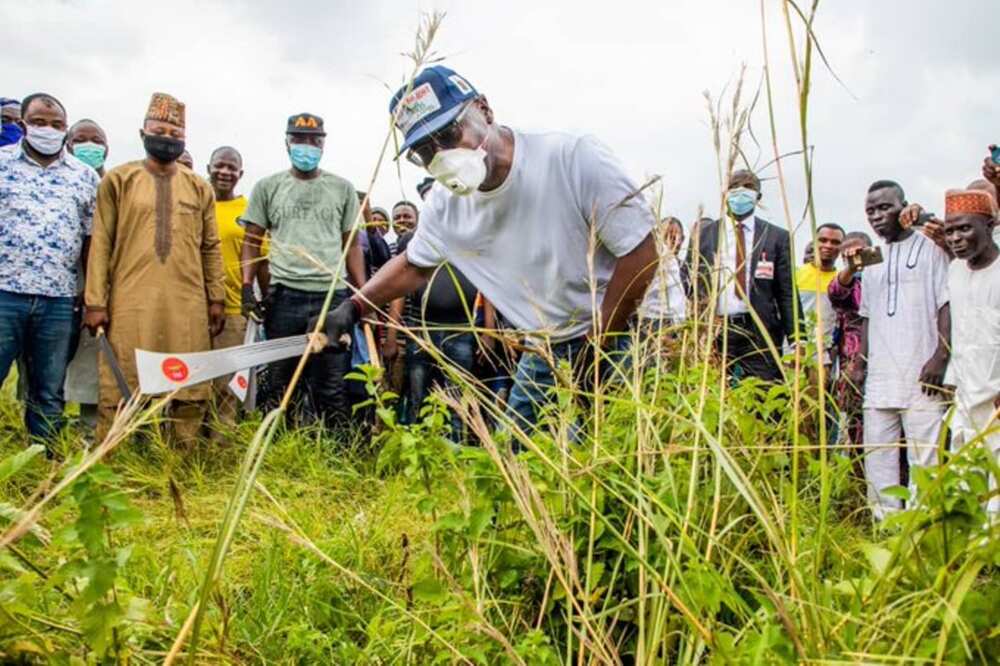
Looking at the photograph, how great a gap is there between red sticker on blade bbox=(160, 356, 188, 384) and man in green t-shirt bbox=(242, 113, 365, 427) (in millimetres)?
2704

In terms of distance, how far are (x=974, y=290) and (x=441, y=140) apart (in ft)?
7.12

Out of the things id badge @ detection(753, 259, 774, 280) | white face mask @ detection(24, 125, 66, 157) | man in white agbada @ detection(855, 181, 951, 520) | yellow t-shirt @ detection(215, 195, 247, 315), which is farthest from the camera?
yellow t-shirt @ detection(215, 195, 247, 315)

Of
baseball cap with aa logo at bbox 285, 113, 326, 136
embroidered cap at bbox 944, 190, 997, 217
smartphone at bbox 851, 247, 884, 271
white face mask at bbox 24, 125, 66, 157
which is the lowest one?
smartphone at bbox 851, 247, 884, 271

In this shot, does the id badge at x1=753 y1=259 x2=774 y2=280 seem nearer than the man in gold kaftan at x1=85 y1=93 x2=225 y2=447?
No

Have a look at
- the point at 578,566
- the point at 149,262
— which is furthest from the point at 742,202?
the point at 578,566

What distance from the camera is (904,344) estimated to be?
12.8ft

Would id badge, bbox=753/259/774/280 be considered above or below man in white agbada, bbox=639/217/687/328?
above

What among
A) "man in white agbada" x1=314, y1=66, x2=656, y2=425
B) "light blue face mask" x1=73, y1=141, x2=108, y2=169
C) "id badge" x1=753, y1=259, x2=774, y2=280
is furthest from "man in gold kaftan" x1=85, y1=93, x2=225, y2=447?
"id badge" x1=753, y1=259, x2=774, y2=280

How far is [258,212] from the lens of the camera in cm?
461

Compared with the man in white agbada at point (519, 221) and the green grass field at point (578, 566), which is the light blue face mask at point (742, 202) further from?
the green grass field at point (578, 566)

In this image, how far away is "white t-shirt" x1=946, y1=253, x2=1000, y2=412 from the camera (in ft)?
10.2

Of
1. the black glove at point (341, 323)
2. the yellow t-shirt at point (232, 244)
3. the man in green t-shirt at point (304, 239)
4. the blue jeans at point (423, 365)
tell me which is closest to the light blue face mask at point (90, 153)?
the yellow t-shirt at point (232, 244)

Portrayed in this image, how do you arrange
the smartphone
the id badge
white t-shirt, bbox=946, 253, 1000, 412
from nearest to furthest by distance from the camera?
white t-shirt, bbox=946, 253, 1000, 412
the smartphone
the id badge

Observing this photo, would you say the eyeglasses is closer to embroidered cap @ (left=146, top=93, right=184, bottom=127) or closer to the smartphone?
embroidered cap @ (left=146, top=93, right=184, bottom=127)
